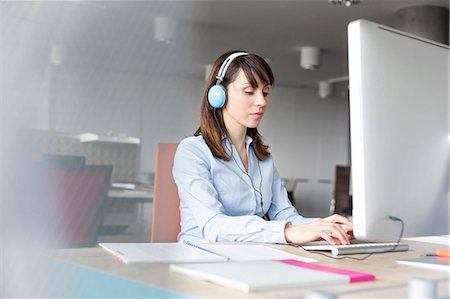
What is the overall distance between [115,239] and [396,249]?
6.82 feet

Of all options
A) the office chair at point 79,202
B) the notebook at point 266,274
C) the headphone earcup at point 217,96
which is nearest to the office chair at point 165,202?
the headphone earcup at point 217,96

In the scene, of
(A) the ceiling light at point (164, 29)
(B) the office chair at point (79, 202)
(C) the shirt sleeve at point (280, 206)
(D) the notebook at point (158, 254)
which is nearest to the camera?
(D) the notebook at point (158, 254)

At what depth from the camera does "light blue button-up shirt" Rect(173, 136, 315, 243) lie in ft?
3.35

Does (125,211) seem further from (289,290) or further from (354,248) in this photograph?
(289,290)

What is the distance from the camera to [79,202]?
2215 mm

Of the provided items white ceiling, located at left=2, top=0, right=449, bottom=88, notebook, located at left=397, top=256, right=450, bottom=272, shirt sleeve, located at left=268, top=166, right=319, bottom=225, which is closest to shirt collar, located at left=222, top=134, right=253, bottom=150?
shirt sleeve, located at left=268, top=166, right=319, bottom=225

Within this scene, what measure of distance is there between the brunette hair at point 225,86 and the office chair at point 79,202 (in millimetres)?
987

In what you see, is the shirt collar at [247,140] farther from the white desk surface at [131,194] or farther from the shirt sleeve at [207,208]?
the white desk surface at [131,194]

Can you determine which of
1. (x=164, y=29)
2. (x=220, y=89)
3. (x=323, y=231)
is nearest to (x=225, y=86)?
(x=220, y=89)

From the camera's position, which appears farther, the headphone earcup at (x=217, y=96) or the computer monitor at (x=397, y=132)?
the headphone earcup at (x=217, y=96)

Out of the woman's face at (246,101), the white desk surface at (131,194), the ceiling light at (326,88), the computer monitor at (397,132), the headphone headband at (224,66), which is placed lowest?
the white desk surface at (131,194)

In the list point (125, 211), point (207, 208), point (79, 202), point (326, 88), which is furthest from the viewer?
point (326, 88)

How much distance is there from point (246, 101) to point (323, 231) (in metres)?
0.44

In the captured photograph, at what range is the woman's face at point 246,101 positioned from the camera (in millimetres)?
1241
